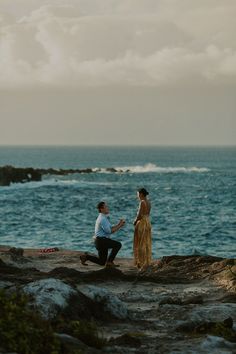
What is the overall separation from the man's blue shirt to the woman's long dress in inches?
38.8

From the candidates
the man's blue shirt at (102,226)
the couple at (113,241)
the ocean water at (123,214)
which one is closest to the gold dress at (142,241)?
the couple at (113,241)

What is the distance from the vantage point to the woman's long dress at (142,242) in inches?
771

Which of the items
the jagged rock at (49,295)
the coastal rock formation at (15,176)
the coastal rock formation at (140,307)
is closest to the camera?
the coastal rock formation at (140,307)

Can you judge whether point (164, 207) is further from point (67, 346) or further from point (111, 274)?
point (67, 346)

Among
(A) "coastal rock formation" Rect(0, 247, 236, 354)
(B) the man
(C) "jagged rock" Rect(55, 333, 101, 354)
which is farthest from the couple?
(C) "jagged rock" Rect(55, 333, 101, 354)

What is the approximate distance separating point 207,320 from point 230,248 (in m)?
26.6

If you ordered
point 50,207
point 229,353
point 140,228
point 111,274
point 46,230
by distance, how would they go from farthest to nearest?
point 50,207 → point 46,230 → point 140,228 → point 111,274 → point 229,353

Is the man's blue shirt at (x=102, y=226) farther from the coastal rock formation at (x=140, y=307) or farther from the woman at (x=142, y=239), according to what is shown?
the coastal rock formation at (x=140, y=307)

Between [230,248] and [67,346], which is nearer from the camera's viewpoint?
[67,346]

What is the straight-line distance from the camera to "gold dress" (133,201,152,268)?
64.2ft

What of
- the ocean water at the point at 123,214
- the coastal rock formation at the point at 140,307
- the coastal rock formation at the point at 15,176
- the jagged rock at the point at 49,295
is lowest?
the ocean water at the point at 123,214

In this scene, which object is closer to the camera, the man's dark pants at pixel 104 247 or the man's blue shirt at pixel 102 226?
the man's blue shirt at pixel 102 226

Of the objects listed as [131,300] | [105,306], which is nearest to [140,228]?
[131,300]

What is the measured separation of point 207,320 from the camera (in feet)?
38.5
